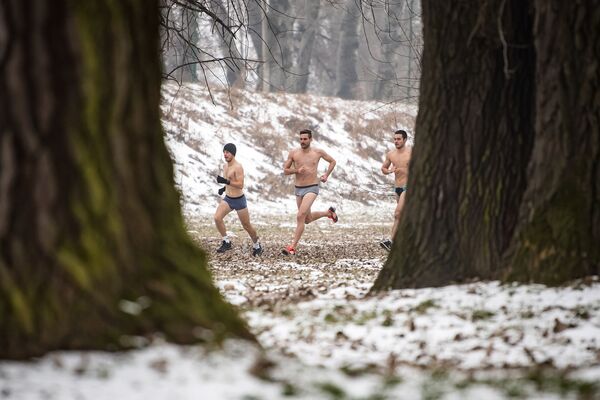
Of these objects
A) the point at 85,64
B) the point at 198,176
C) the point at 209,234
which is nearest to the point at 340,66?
the point at 198,176

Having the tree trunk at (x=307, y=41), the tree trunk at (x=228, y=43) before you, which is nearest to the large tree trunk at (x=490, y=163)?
the tree trunk at (x=228, y=43)

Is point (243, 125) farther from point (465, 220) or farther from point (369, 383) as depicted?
point (369, 383)

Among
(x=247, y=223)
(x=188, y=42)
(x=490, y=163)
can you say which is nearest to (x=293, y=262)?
(x=247, y=223)

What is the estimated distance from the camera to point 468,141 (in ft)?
21.6

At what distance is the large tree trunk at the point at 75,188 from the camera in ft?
11.0

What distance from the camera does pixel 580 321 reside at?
539 cm

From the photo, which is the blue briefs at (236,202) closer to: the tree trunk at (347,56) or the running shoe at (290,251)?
the running shoe at (290,251)

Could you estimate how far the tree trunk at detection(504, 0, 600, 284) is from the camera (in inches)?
235

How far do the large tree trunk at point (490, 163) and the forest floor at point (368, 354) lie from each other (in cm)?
29

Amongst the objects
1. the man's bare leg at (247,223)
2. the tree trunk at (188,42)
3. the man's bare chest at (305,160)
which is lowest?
the man's bare leg at (247,223)

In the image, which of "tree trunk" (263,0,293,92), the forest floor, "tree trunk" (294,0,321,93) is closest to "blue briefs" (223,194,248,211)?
the forest floor

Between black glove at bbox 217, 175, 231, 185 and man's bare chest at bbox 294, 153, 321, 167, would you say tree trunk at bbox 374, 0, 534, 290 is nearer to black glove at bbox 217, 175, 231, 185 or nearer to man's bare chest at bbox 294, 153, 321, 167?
black glove at bbox 217, 175, 231, 185

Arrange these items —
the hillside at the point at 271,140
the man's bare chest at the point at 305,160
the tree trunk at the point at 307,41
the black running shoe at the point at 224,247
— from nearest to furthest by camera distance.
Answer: the man's bare chest at the point at 305,160
the black running shoe at the point at 224,247
the hillside at the point at 271,140
the tree trunk at the point at 307,41

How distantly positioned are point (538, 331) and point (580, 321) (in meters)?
0.28
